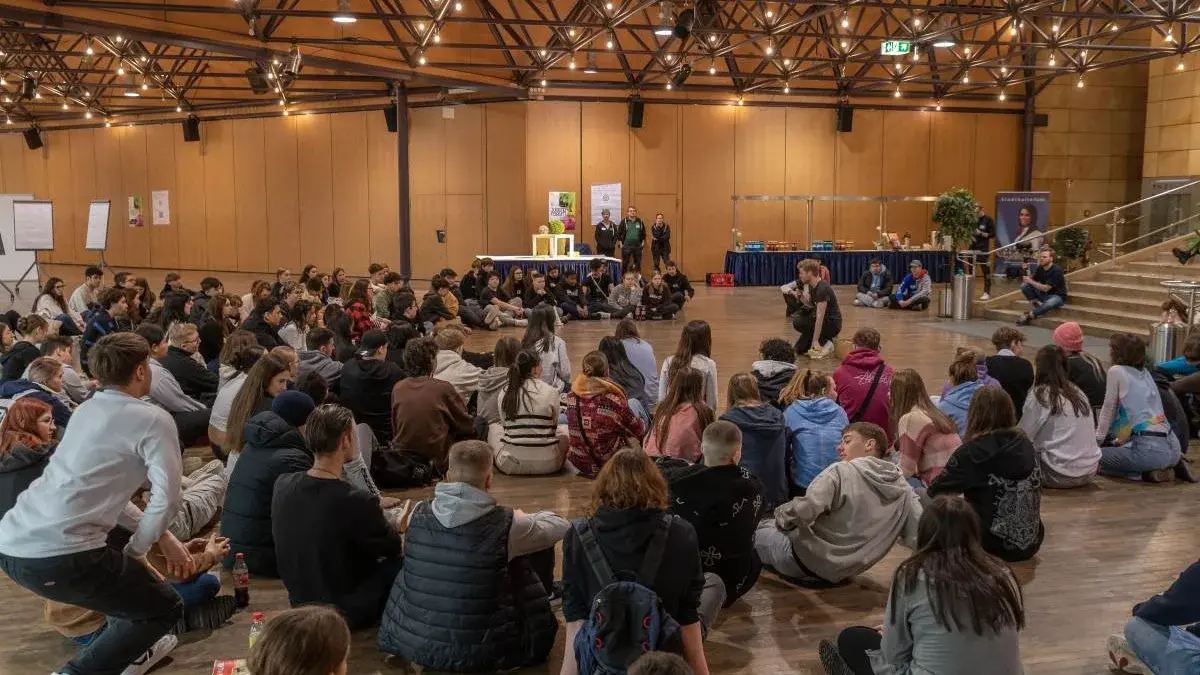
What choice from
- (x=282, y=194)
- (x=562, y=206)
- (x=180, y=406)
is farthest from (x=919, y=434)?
(x=282, y=194)

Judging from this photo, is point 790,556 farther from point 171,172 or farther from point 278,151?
point 171,172

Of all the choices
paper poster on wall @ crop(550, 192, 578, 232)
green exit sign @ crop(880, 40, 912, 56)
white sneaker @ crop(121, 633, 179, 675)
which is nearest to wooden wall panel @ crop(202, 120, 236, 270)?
paper poster on wall @ crop(550, 192, 578, 232)

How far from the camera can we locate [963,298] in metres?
15.5

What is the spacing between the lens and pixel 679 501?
159 inches

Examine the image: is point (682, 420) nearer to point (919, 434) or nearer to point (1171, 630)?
point (919, 434)

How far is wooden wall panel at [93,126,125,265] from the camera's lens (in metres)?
28.3

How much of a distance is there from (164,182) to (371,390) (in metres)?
23.8

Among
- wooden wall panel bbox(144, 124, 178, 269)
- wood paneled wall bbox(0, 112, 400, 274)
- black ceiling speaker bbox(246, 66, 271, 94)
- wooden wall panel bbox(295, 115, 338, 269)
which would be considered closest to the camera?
black ceiling speaker bbox(246, 66, 271, 94)

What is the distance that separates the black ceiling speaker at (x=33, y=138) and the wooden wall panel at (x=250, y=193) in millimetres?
8741

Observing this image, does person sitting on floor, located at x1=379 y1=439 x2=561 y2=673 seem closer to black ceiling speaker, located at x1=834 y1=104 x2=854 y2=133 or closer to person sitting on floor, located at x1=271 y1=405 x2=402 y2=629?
person sitting on floor, located at x1=271 y1=405 x2=402 y2=629

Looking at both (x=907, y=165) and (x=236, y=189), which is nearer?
(x=907, y=165)

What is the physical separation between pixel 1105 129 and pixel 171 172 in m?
24.3

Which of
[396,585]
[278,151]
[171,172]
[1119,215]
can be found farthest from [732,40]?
[396,585]

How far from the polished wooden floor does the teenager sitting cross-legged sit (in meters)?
0.35
